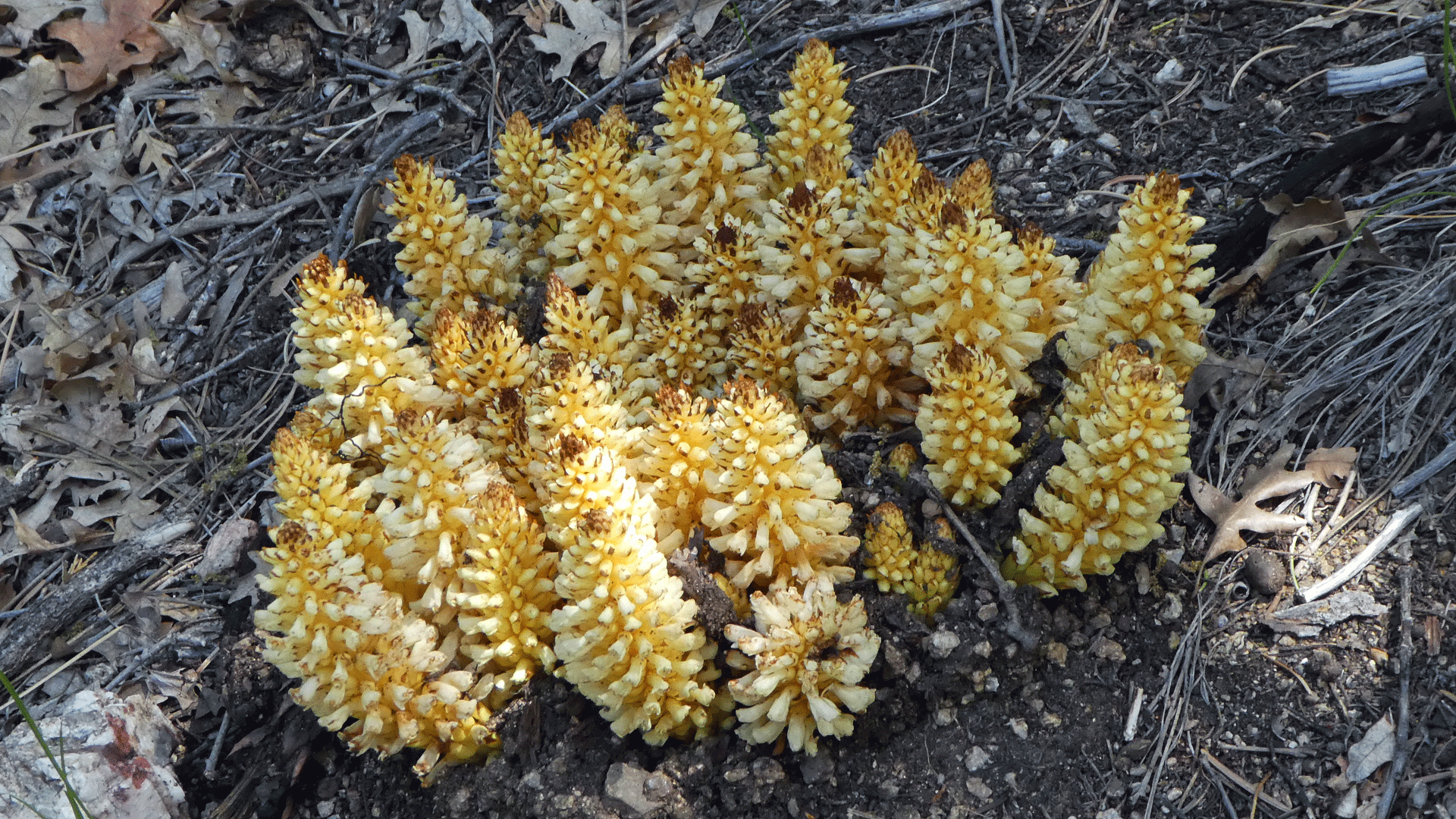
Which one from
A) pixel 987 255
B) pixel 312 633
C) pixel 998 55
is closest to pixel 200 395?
pixel 312 633

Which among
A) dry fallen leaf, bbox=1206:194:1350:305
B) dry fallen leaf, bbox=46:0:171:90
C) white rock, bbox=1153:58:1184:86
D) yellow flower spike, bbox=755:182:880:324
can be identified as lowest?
dry fallen leaf, bbox=1206:194:1350:305

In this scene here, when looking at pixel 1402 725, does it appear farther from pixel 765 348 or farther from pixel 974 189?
pixel 765 348

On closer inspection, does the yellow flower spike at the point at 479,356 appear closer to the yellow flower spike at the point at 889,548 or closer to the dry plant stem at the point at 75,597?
the yellow flower spike at the point at 889,548

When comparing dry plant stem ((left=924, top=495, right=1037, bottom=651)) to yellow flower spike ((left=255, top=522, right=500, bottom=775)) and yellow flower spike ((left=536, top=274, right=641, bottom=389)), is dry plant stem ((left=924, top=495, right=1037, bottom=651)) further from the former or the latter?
yellow flower spike ((left=255, top=522, right=500, bottom=775))

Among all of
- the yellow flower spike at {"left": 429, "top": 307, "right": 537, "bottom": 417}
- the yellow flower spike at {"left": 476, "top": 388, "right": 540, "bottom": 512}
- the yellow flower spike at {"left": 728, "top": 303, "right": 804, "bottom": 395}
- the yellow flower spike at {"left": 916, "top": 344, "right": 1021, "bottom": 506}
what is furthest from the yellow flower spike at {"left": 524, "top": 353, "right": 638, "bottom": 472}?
the yellow flower spike at {"left": 916, "top": 344, "right": 1021, "bottom": 506}

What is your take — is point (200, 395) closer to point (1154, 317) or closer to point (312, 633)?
point (312, 633)

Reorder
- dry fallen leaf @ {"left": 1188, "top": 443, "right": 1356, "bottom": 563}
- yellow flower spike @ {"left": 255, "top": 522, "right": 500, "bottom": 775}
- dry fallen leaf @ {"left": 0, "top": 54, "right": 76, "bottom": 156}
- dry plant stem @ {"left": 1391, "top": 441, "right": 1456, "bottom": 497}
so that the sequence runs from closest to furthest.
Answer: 1. yellow flower spike @ {"left": 255, "top": 522, "right": 500, "bottom": 775}
2. dry plant stem @ {"left": 1391, "top": 441, "right": 1456, "bottom": 497}
3. dry fallen leaf @ {"left": 1188, "top": 443, "right": 1356, "bottom": 563}
4. dry fallen leaf @ {"left": 0, "top": 54, "right": 76, "bottom": 156}
